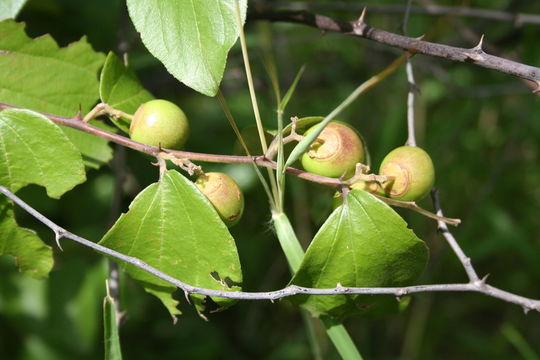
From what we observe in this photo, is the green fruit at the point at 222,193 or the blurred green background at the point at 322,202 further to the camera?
the blurred green background at the point at 322,202

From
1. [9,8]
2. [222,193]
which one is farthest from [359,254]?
[9,8]

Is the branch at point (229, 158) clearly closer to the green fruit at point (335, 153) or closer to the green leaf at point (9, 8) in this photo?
the green fruit at point (335, 153)

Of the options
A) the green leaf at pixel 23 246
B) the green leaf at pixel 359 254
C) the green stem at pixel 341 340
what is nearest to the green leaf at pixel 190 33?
the green leaf at pixel 359 254

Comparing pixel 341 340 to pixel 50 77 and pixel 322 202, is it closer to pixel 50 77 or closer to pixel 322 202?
pixel 322 202

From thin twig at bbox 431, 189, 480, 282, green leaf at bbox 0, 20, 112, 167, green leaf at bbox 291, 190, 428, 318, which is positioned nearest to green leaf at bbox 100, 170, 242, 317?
green leaf at bbox 291, 190, 428, 318

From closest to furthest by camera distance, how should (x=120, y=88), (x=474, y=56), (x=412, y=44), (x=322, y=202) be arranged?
(x=474, y=56)
(x=412, y=44)
(x=120, y=88)
(x=322, y=202)

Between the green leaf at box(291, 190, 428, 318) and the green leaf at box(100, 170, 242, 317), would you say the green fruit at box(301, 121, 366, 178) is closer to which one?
the green leaf at box(291, 190, 428, 318)

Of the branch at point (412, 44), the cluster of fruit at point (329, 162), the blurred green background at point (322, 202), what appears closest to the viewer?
the branch at point (412, 44)
